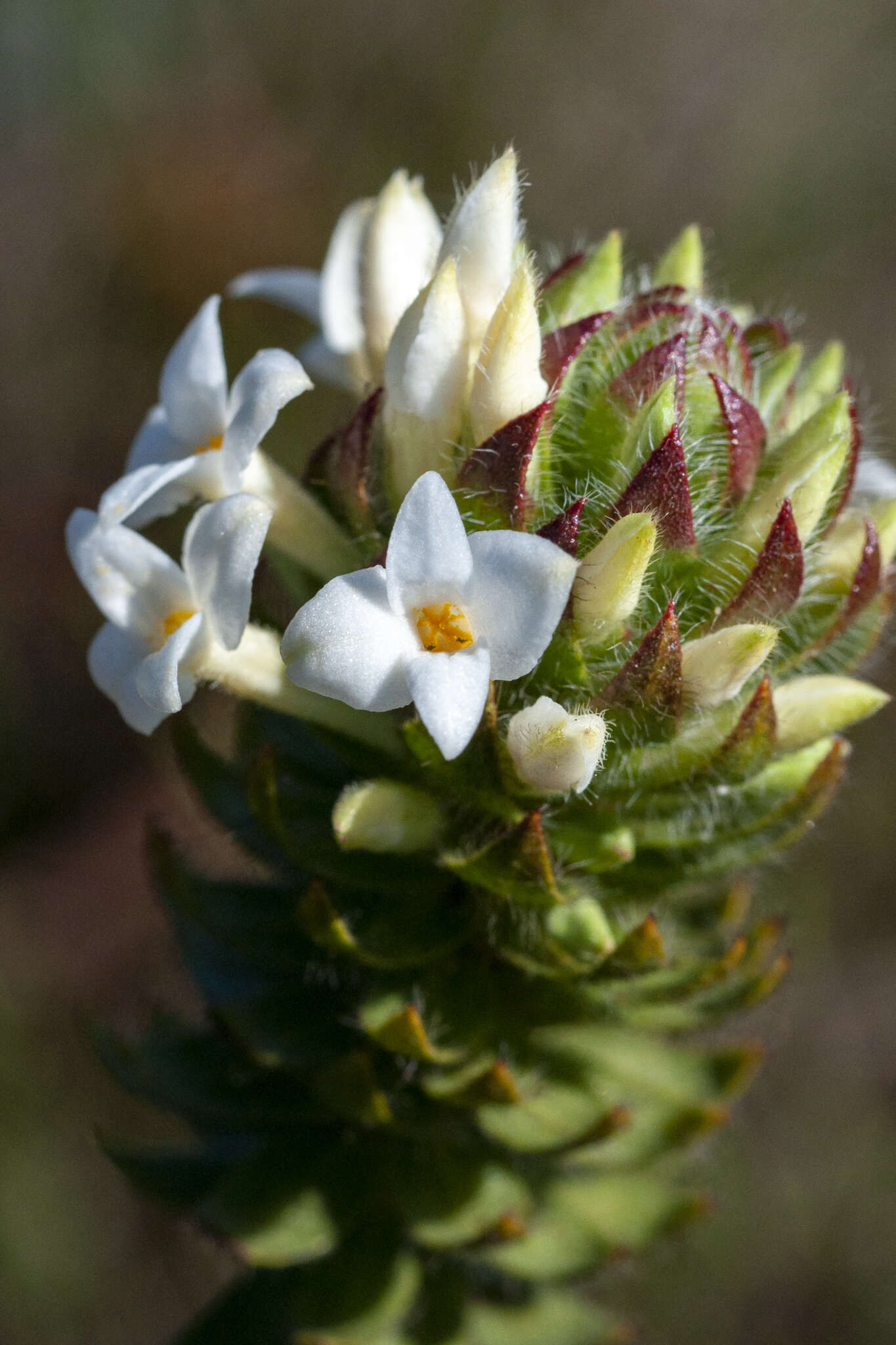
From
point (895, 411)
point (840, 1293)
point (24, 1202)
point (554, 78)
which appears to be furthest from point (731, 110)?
point (24, 1202)

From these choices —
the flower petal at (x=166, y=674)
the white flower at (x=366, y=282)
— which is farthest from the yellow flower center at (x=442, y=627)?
the white flower at (x=366, y=282)

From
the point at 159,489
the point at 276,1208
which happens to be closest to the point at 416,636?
the point at 159,489

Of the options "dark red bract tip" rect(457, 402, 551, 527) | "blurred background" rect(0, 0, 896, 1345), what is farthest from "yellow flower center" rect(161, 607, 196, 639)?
"blurred background" rect(0, 0, 896, 1345)

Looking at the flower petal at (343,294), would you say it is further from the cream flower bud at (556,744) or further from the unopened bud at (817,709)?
the unopened bud at (817,709)

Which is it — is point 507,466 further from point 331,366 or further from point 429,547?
point 331,366

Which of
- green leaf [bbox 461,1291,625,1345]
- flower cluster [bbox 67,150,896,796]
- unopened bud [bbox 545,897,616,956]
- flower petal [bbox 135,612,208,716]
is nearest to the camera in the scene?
flower cluster [bbox 67,150,896,796]

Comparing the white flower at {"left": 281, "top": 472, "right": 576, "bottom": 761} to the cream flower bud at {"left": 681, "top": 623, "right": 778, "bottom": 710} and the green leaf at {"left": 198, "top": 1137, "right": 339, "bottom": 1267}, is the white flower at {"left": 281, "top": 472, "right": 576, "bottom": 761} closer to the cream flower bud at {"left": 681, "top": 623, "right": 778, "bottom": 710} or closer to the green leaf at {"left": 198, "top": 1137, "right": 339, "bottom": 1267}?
the cream flower bud at {"left": 681, "top": 623, "right": 778, "bottom": 710}
